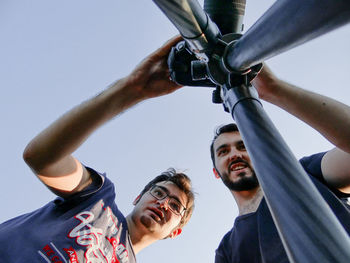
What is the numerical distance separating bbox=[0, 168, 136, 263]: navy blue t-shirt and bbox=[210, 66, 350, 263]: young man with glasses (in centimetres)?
71

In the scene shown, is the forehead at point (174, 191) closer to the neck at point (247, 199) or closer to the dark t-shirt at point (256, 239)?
the neck at point (247, 199)

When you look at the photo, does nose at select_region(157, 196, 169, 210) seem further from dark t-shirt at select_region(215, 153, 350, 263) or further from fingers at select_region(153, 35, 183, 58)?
fingers at select_region(153, 35, 183, 58)

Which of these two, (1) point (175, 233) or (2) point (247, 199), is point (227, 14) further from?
(1) point (175, 233)

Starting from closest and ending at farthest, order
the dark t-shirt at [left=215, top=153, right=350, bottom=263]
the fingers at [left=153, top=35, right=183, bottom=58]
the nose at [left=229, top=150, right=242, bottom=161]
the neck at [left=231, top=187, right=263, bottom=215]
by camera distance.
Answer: the fingers at [left=153, top=35, right=183, bottom=58]
the dark t-shirt at [left=215, top=153, right=350, bottom=263]
the neck at [left=231, top=187, right=263, bottom=215]
the nose at [left=229, top=150, right=242, bottom=161]

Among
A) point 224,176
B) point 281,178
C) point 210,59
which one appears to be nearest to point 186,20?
point 210,59

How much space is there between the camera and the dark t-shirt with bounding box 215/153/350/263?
4.65ft

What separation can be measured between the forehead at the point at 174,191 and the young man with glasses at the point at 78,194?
0.67m

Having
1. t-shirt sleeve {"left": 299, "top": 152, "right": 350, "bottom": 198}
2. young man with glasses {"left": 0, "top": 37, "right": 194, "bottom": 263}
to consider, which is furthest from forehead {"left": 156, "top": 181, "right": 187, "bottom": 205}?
t-shirt sleeve {"left": 299, "top": 152, "right": 350, "bottom": 198}

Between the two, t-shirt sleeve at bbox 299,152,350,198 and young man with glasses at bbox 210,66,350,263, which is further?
t-shirt sleeve at bbox 299,152,350,198

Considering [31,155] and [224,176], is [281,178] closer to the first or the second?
[31,155]

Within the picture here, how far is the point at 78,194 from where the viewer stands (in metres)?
1.51

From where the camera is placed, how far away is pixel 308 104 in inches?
44.8

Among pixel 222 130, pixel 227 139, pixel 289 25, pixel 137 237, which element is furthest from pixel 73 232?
pixel 222 130

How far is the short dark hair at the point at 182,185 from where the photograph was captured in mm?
2771
